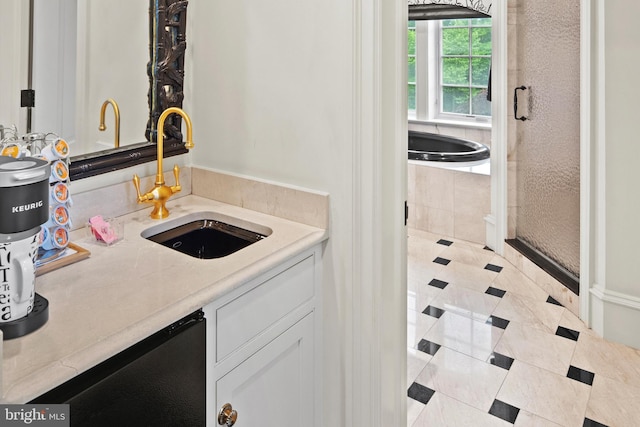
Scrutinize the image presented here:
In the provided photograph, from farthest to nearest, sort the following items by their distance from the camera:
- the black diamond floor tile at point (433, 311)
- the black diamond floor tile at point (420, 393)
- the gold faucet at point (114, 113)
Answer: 1. the black diamond floor tile at point (433, 311)
2. the black diamond floor tile at point (420, 393)
3. the gold faucet at point (114, 113)

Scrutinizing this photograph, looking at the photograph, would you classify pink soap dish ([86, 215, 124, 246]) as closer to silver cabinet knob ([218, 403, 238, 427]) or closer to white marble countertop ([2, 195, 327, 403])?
white marble countertop ([2, 195, 327, 403])

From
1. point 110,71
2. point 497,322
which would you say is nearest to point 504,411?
point 497,322

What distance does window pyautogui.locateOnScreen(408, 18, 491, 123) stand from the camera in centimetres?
448

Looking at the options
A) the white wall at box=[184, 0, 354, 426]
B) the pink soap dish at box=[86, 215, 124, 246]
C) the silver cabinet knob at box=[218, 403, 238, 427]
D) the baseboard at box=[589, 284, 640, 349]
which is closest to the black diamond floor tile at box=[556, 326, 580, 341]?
the baseboard at box=[589, 284, 640, 349]

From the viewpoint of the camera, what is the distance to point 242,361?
114 centimetres

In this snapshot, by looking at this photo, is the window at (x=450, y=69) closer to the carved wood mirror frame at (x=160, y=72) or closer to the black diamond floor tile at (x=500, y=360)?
the black diamond floor tile at (x=500, y=360)

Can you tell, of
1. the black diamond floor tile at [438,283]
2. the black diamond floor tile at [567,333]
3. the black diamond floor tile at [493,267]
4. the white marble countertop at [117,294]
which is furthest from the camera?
the black diamond floor tile at [493,267]

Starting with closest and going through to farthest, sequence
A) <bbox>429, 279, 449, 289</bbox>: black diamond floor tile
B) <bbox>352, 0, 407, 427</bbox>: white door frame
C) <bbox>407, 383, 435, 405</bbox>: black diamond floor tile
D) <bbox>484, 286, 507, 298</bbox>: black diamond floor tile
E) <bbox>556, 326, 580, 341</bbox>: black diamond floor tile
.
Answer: <bbox>352, 0, 407, 427</bbox>: white door frame → <bbox>407, 383, 435, 405</bbox>: black diamond floor tile → <bbox>556, 326, 580, 341</bbox>: black diamond floor tile → <bbox>484, 286, 507, 298</bbox>: black diamond floor tile → <bbox>429, 279, 449, 289</bbox>: black diamond floor tile

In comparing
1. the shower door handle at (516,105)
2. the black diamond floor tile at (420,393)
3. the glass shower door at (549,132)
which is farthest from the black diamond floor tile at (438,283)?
the shower door handle at (516,105)

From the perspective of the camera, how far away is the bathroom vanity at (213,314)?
806 millimetres

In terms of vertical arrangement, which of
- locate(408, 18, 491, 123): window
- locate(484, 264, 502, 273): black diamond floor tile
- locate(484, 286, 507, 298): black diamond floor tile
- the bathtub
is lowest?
locate(484, 286, 507, 298): black diamond floor tile

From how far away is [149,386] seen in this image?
894 mm

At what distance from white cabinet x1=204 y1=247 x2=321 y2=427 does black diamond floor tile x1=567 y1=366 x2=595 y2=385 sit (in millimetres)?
1289

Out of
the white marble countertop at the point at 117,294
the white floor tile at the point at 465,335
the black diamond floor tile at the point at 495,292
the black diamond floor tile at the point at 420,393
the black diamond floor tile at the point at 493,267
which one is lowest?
the black diamond floor tile at the point at 420,393
